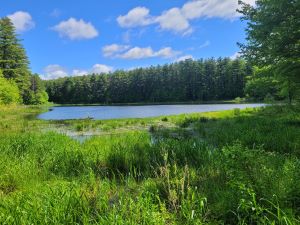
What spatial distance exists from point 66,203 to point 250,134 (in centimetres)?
916

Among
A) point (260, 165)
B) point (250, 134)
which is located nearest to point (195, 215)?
point (260, 165)

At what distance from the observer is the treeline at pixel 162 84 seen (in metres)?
103

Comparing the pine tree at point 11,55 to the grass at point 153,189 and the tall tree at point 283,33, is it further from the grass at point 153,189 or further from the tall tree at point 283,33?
the grass at point 153,189

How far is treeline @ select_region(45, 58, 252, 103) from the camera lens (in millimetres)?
102975

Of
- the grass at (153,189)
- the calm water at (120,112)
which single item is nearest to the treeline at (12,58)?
the calm water at (120,112)

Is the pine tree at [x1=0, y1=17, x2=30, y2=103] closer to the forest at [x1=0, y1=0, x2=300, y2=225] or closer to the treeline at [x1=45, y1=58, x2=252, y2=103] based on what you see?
the forest at [x1=0, y1=0, x2=300, y2=225]

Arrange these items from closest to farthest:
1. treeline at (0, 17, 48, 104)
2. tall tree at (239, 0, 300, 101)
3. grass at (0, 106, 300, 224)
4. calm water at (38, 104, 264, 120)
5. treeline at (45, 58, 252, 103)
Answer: grass at (0, 106, 300, 224) < tall tree at (239, 0, 300, 101) < calm water at (38, 104, 264, 120) < treeline at (0, 17, 48, 104) < treeline at (45, 58, 252, 103)

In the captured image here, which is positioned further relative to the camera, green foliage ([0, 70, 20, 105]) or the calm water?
green foliage ([0, 70, 20, 105])

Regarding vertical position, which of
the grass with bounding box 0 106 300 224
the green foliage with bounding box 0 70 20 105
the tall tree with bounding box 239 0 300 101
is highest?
the tall tree with bounding box 239 0 300 101

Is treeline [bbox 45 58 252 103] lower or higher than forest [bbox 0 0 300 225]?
higher

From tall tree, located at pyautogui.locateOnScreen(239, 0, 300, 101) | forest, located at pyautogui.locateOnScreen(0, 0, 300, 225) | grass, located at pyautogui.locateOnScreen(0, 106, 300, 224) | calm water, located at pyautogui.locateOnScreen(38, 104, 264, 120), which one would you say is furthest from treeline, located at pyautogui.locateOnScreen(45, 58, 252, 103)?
grass, located at pyautogui.locateOnScreen(0, 106, 300, 224)

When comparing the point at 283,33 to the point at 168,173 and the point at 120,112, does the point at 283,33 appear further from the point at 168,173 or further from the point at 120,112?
the point at 120,112

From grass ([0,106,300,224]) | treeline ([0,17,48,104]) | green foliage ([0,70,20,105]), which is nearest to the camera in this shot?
grass ([0,106,300,224])

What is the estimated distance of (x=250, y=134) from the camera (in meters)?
12.2
